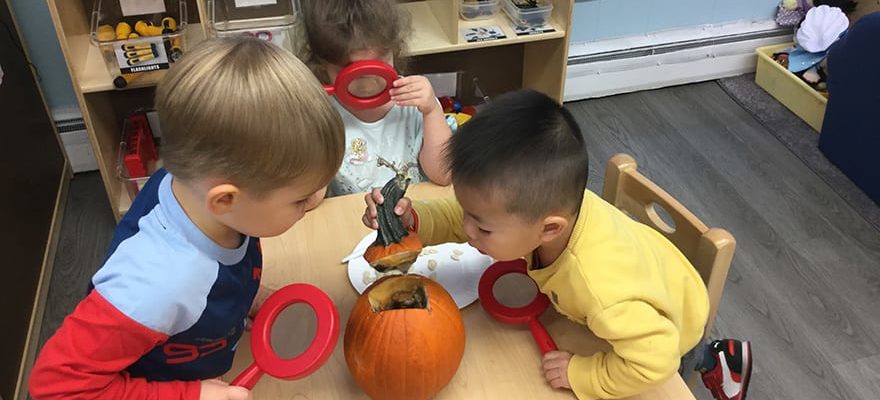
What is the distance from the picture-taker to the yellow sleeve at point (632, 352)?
82 cm

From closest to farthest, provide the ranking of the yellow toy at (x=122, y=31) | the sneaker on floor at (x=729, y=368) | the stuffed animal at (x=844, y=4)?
the sneaker on floor at (x=729, y=368), the yellow toy at (x=122, y=31), the stuffed animal at (x=844, y=4)

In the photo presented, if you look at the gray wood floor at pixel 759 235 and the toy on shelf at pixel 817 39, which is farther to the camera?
the toy on shelf at pixel 817 39

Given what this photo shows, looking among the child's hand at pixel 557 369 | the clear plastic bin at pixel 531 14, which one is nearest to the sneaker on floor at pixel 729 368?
the child's hand at pixel 557 369

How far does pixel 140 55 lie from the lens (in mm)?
1840

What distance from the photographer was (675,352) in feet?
2.75

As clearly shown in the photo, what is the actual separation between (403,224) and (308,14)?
1.89 feet

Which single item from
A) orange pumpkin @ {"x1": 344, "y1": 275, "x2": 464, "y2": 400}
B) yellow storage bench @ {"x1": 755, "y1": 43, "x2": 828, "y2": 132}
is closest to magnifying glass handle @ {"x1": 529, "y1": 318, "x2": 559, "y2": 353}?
orange pumpkin @ {"x1": 344, "y1": 275, "x2": 464, "y2": 400}

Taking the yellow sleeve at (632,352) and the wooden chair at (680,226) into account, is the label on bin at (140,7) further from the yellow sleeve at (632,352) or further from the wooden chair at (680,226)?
the yellow sleeve at (632,352)

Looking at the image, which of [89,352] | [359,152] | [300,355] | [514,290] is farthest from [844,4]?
[89,352]

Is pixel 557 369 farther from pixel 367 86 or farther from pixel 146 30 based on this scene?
pixel 146 30

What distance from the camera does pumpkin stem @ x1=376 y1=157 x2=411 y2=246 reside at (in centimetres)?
87

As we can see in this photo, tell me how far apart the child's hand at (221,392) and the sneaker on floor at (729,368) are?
29.4 inches

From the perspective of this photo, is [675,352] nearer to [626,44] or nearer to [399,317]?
[399,317]

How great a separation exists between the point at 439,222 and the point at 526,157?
0.23 meters
